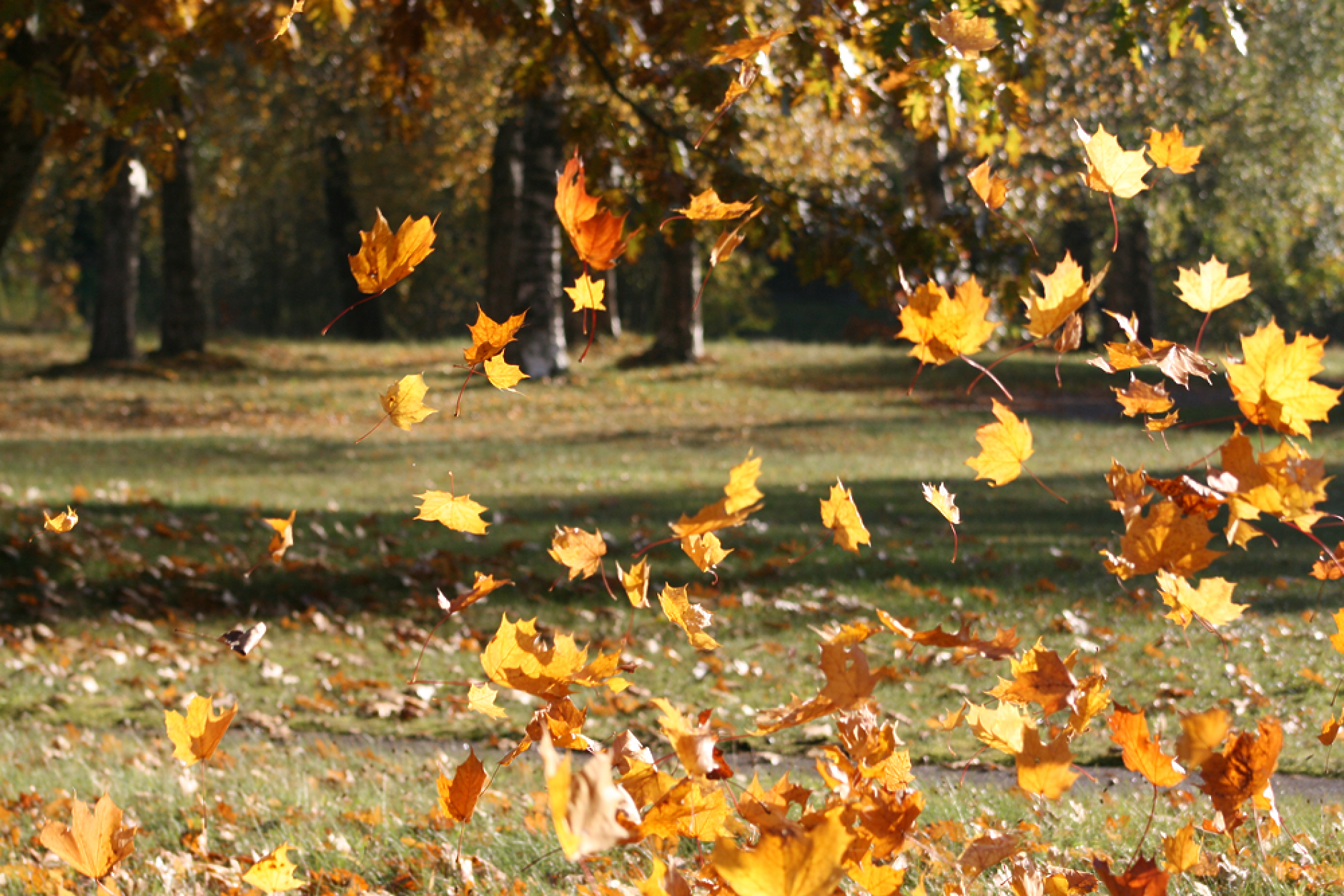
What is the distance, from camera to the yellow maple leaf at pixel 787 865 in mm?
1212

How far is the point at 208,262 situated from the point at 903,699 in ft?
117

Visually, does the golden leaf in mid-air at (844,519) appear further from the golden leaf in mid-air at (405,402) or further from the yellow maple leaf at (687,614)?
the golden leaf in mid-air at (405,402)

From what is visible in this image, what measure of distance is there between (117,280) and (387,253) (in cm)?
1926

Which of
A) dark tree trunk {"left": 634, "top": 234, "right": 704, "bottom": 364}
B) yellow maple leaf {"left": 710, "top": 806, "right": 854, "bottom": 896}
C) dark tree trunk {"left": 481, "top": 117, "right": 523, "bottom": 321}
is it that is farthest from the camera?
dark tree trunk {"left": 634, "top": 234, "right": 704, "bottom": 364}

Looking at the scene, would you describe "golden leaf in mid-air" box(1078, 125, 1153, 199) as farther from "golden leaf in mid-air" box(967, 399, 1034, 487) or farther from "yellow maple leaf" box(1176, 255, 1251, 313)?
"golden leaf in mid-air" box(967, 399, 1034, 487)

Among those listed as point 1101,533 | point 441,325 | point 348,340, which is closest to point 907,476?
point 1101,533

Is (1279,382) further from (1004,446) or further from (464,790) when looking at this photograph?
(464,790)

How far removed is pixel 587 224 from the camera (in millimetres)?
1570

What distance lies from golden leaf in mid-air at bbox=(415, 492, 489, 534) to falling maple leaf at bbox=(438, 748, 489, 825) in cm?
36

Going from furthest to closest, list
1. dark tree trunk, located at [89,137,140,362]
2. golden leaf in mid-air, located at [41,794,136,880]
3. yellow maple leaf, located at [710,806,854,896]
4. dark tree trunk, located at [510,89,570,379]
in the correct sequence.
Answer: dark tree trunk, located at [89,137,140,362]
dark tree trunk, located at [510,89,570,379]
golden leaf in mid-air, located at [41,794,136,880]
yellow maple leaf, located at [710,806,854,896]

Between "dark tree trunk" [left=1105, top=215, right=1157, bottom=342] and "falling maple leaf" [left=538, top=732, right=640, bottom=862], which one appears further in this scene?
"dark tree trunk" [left=1105, top=215, right=1157, bottom=342]

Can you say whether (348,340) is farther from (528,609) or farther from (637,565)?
(637,565)

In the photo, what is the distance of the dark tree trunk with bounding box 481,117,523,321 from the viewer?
1881cm

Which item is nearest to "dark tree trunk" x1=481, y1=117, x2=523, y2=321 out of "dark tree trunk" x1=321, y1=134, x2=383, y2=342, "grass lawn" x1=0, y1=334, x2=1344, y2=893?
"dark tree trunk" x1=321, y1=134, x2=383, y2=342
